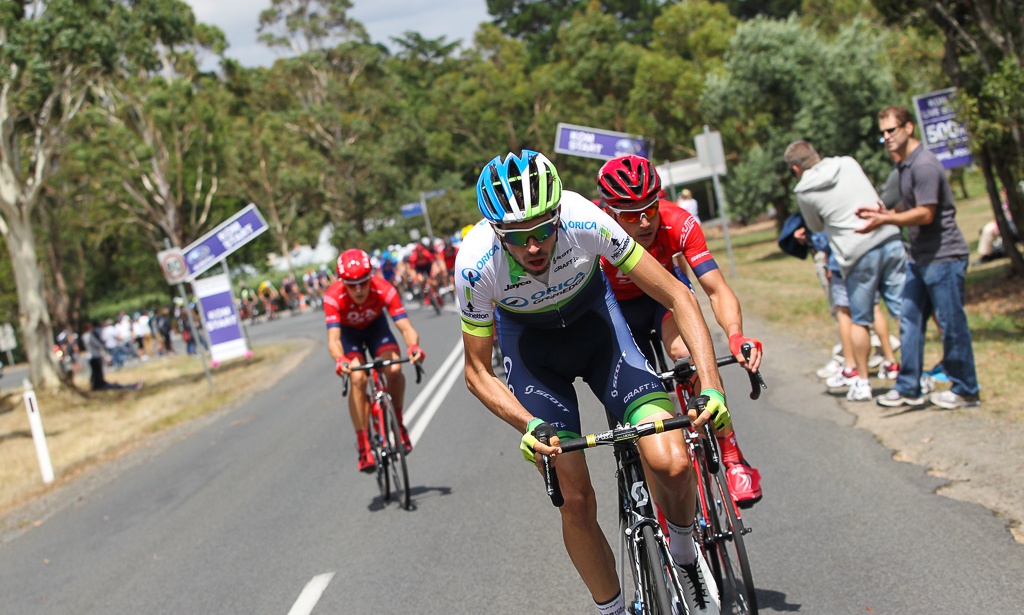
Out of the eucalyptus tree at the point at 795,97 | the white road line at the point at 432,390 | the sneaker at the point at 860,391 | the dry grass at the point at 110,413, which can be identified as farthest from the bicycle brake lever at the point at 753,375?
the eucalyptus tree at the point at 795,97

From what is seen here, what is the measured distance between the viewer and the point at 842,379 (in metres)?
9.98

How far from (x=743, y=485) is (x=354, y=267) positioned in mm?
4032

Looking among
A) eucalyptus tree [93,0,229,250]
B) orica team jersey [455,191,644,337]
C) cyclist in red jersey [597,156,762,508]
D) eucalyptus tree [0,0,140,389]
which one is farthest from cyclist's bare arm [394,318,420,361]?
eucalyptus tree [93,0,229,250]

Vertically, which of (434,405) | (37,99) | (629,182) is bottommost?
(434,405)

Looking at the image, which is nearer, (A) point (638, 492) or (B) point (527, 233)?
(B) point (527, 233)

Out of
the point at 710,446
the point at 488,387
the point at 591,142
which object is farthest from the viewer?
the point at 591,142

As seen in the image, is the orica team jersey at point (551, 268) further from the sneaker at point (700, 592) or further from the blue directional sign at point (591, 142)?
the blue directional sign at point (591, 142)

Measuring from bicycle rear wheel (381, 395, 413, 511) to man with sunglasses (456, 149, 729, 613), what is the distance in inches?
148

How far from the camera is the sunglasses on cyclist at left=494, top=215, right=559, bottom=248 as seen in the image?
13.0 feet

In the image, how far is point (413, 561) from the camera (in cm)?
668

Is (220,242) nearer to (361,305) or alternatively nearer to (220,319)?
(220,319)

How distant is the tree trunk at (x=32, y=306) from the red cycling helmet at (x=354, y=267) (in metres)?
19.0

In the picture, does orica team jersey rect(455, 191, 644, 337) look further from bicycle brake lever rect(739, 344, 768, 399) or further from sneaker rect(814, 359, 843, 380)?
sneaker rect(814, 359, 843, 380)

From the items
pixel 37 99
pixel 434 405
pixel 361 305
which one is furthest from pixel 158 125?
pixel 361 305
